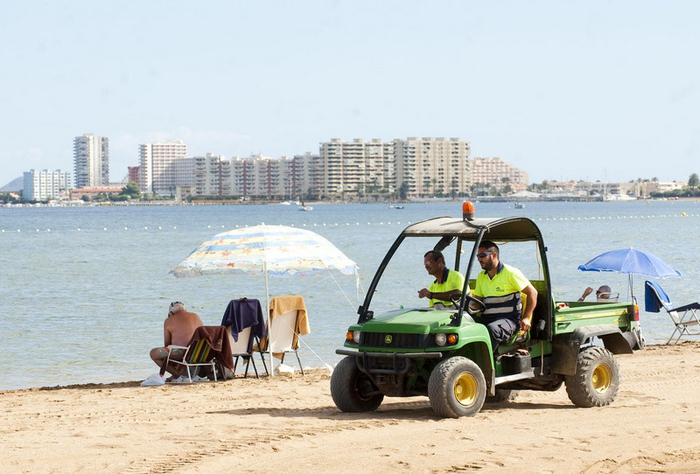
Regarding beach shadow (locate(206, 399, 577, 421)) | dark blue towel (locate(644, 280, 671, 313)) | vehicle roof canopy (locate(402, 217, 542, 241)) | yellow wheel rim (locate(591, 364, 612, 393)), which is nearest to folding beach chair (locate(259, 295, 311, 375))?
beach shadow (locate(206, 399, 577, 421))

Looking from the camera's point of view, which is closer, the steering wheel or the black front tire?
the steering wheel

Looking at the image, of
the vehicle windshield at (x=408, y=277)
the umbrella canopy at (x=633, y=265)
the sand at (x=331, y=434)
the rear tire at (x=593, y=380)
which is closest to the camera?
the sand at (x=331, y=434)

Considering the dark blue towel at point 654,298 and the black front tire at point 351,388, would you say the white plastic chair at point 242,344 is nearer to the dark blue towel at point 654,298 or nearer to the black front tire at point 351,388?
the black front tire at point 351,388

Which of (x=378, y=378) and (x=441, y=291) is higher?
(x=441, y=291)

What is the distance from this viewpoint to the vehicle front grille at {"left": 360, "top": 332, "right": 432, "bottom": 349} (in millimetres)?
8711

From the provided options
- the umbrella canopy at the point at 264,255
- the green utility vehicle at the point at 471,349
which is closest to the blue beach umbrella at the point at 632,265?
the umbrella canopy at the point at 264,255

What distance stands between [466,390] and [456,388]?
120 millimetres

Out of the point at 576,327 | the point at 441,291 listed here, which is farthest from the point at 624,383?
the point at 441,291

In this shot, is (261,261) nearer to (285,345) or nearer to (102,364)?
(285,345)

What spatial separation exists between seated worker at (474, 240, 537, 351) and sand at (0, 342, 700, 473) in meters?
0.84

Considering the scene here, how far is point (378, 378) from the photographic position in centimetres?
900

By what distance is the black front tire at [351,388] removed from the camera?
935 cm

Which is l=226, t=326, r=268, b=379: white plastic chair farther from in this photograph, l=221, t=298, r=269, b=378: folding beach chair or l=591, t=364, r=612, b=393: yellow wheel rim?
l=591, t=364, r=612, b=393: yellow wheel rim

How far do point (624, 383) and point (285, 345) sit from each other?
411 cm
